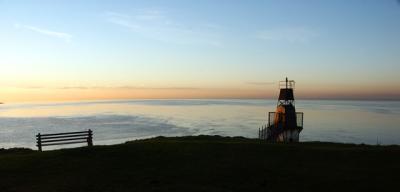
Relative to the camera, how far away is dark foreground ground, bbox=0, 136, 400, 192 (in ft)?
51.3

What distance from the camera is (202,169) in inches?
736

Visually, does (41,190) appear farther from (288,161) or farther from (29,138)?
(29,138)

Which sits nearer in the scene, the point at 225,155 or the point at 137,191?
the point at 137,191

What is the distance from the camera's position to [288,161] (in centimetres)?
2027

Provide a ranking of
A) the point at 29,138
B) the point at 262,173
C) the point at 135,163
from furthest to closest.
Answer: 1. the point at 29,138
2. the point at 135,163
3. the point at 262,173

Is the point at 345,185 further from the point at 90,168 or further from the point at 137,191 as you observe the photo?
the point at 90,168

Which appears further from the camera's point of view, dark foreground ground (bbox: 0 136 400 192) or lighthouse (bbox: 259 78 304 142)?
lighthouse (bbox: 259 78 304 142)

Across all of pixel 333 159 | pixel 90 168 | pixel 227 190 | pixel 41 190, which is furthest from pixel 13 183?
pixel 333 159

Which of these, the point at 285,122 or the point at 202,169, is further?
the point at 285,122

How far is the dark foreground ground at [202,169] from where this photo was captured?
15.6 metres

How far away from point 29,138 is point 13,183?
56.9 metres

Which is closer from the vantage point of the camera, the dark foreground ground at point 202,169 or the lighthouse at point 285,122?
the dark foreground ground at point 202,169

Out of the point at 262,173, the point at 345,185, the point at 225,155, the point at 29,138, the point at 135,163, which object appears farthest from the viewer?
the point at 29,138

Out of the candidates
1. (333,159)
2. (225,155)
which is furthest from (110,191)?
(333,159)
